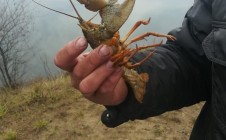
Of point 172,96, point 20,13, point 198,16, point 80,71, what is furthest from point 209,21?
point 20,13

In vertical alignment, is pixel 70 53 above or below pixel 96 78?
above

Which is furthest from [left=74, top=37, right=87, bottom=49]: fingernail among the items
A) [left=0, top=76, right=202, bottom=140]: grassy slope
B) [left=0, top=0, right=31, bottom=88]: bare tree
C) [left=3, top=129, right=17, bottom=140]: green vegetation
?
[left=0, top=0, right=31, bottom=88]: bare tree

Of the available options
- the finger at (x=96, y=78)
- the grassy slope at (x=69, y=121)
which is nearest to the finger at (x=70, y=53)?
the finger at (x=96, y=78)

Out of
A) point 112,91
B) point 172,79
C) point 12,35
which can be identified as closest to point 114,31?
point 112,91

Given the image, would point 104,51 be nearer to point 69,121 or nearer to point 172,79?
point 172,79

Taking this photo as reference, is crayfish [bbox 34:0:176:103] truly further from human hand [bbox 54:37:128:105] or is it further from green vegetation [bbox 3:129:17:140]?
green vegetation [bbox 3:129:17:140]

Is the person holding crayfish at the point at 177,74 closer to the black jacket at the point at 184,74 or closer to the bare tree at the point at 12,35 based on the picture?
the black jacket at the point at 184,74

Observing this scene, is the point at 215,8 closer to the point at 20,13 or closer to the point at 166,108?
the point at 166,108

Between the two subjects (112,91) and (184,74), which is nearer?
(112,91)
